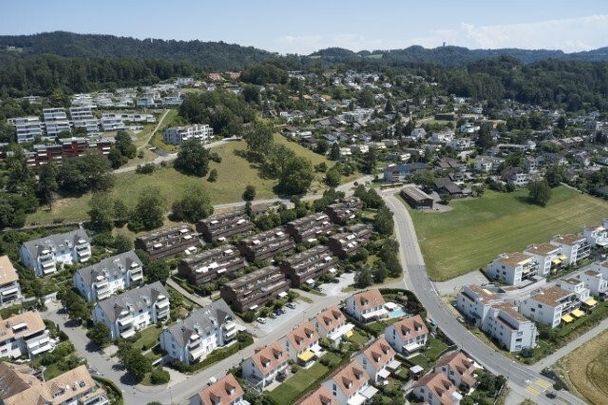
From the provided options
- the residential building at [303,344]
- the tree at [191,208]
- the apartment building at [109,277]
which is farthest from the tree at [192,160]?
the residential building at [303,344]

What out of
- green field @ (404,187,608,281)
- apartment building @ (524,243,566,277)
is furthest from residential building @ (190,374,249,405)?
apartment building @ (524,243,566,277)

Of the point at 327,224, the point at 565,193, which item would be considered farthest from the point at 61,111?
the point at 565,193

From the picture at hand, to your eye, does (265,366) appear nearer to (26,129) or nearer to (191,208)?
(191,208)

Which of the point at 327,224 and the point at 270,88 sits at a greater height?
the point at 270,88

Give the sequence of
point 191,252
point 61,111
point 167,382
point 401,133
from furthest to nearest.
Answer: point 401,133
point 61,111
point 191,252
point 167,382

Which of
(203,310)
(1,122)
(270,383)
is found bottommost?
(270,383)

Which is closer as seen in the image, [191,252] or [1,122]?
[191,252]

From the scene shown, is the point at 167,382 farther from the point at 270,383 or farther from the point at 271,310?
the point at 271,310

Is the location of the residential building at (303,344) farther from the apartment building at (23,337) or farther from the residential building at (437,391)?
the apartment building at (23,337)
